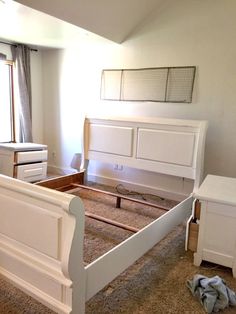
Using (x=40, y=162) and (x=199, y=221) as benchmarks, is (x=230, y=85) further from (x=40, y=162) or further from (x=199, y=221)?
(x=40, y=162)

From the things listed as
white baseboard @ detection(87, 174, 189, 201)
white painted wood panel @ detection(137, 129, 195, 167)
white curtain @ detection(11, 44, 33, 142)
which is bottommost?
white baseboard @ detection(87, 174, 189, 201)

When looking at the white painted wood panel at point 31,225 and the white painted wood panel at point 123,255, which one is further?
the white painted wood panel at point 123,255

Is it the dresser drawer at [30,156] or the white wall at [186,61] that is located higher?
the white wall at [186,61]

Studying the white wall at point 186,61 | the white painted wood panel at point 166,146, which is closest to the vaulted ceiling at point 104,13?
the white wall at point 186,61

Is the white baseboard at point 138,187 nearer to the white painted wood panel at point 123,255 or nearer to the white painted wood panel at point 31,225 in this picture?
the white painted wood panel at point 123,255

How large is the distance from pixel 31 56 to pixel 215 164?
11.5 ft

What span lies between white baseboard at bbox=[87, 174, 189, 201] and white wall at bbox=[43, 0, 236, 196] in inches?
3.4

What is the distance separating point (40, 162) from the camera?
409 cm

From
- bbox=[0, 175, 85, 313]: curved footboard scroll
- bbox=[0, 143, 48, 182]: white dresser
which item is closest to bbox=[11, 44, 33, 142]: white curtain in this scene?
bbox=[0, 143, 48, 182]: white dresser

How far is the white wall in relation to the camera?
3090 mm

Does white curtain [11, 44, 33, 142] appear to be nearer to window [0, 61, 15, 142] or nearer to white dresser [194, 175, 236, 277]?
window [0, 61, 15, 142]

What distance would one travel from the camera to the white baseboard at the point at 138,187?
3.61m

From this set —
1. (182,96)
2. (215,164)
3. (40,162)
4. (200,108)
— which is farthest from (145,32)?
(40,162)

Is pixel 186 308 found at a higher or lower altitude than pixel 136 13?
lower
